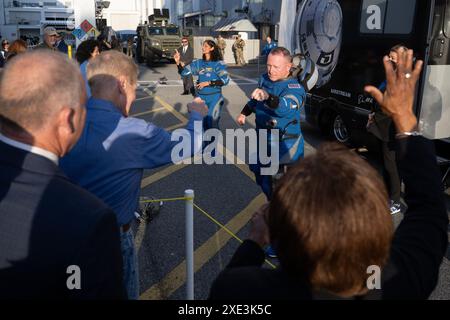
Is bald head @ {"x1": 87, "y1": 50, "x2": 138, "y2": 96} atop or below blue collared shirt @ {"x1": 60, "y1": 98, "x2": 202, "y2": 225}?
atop

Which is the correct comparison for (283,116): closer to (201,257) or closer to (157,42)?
(201,257)

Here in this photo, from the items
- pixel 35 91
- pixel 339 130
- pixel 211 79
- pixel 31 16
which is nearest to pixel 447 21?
pixel 339 130

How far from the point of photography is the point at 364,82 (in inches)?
243

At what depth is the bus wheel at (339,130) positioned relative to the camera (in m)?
7.32

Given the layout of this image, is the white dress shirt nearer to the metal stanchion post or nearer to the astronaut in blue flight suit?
the metal stanchion post

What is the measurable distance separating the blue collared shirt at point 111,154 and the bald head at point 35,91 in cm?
69

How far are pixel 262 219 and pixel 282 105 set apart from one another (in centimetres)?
246

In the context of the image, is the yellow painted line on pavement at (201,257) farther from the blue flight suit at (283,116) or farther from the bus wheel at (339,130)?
the bus wheel at (339,130)

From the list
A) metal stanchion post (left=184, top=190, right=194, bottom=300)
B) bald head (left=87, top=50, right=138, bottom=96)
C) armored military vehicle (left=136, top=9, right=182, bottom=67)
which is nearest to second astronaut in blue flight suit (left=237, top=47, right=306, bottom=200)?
metal stanchion post (left=184, top=190, right=194, bottom=300)

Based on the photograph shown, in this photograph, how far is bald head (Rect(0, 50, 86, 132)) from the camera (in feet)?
4.35

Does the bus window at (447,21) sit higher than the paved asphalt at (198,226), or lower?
higher

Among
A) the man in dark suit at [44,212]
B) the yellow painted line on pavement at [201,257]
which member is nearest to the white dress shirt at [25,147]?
the man in dark suit at [44,212]

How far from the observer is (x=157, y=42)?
2478 cm
